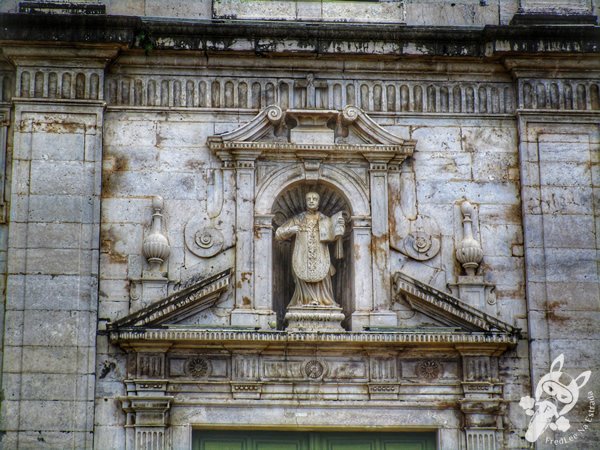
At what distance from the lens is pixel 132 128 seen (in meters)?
16.3

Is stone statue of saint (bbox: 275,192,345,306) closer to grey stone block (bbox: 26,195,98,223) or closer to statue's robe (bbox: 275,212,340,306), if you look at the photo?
statue's robe (bbox: 275,212,340,306)

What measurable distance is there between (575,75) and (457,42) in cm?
160

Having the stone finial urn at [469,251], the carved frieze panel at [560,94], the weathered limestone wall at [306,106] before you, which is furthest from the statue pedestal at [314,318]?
the carved frieze panel at [560,94]

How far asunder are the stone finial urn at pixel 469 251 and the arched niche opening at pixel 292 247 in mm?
1394

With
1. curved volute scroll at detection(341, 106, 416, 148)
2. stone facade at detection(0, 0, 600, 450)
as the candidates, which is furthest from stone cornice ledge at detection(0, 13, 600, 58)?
curved volute scroll at detection(341, 106, 416, 148)

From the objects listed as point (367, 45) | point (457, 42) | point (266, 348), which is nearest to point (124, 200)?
point (266, 348)

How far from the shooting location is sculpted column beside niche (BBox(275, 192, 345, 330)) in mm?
15633

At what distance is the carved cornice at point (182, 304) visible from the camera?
15258 millimetres

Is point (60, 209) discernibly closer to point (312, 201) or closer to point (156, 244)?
point (156, 244)

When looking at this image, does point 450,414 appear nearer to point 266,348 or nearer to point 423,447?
point 423,447

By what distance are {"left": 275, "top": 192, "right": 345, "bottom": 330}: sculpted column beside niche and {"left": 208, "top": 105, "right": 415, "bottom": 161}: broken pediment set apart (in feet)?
2.21

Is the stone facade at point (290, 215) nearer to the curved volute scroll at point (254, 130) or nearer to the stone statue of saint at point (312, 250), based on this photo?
the curved volute scroll at point (254, 130)

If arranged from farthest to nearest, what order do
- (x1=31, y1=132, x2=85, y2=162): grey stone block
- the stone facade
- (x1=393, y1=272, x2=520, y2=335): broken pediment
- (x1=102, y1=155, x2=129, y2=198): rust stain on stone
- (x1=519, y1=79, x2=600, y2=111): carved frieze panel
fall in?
1. (x1=519, y1=79, x2=600, y2=111): carved frieze panel
2. (x1=102, y1=155, x2=129, y2=198): rust stain on stone
3. (x1=31, y1=132, x2=85, y2=162): grey stone block
4. (x1=393, y1=272, x2=520, y2=335): broken pediment
5. the stone facade

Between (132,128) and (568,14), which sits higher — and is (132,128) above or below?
below
